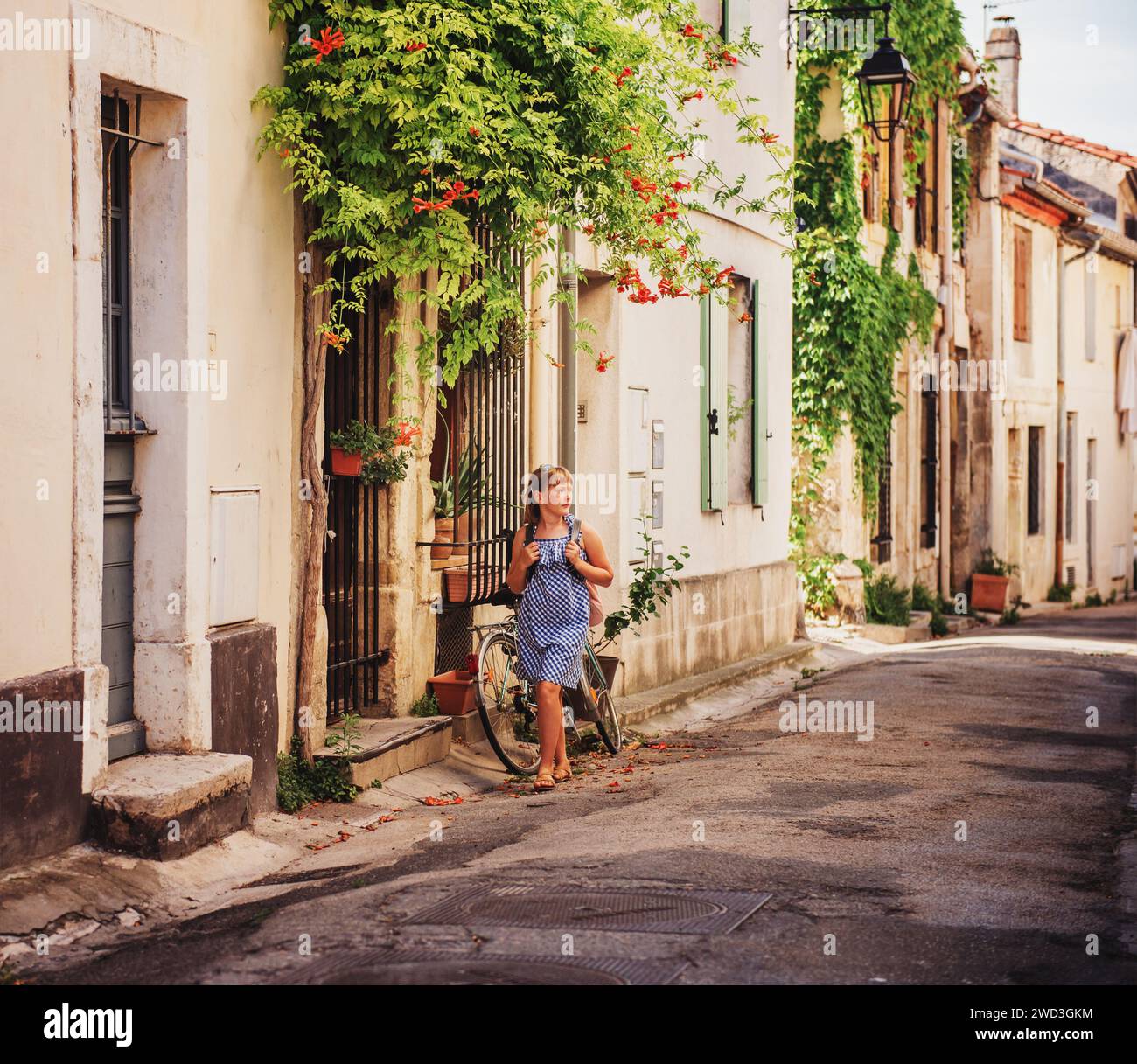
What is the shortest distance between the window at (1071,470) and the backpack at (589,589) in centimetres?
2206

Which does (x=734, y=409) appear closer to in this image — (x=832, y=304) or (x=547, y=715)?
(x=832, y=304)

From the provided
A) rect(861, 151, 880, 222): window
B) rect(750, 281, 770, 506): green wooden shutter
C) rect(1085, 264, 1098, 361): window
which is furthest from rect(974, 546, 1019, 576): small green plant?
rect(750, 281, 770, 506): green wooden shutter

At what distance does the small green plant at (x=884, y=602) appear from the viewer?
18797mm

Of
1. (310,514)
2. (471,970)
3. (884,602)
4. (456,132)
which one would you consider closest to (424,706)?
(310,514)

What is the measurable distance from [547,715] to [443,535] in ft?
5.09

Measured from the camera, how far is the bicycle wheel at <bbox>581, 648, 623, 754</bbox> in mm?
9477

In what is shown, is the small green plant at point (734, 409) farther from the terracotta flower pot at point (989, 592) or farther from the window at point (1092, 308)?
the window at point (1092, 308)

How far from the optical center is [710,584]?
528 inches

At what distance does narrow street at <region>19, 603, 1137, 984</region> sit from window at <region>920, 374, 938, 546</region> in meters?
12.2

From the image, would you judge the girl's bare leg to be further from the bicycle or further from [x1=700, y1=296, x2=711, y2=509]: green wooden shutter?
[x1=700, y1=296, x2=711, y2=509]: green wooden shutter

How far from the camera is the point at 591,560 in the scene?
28.7ft
